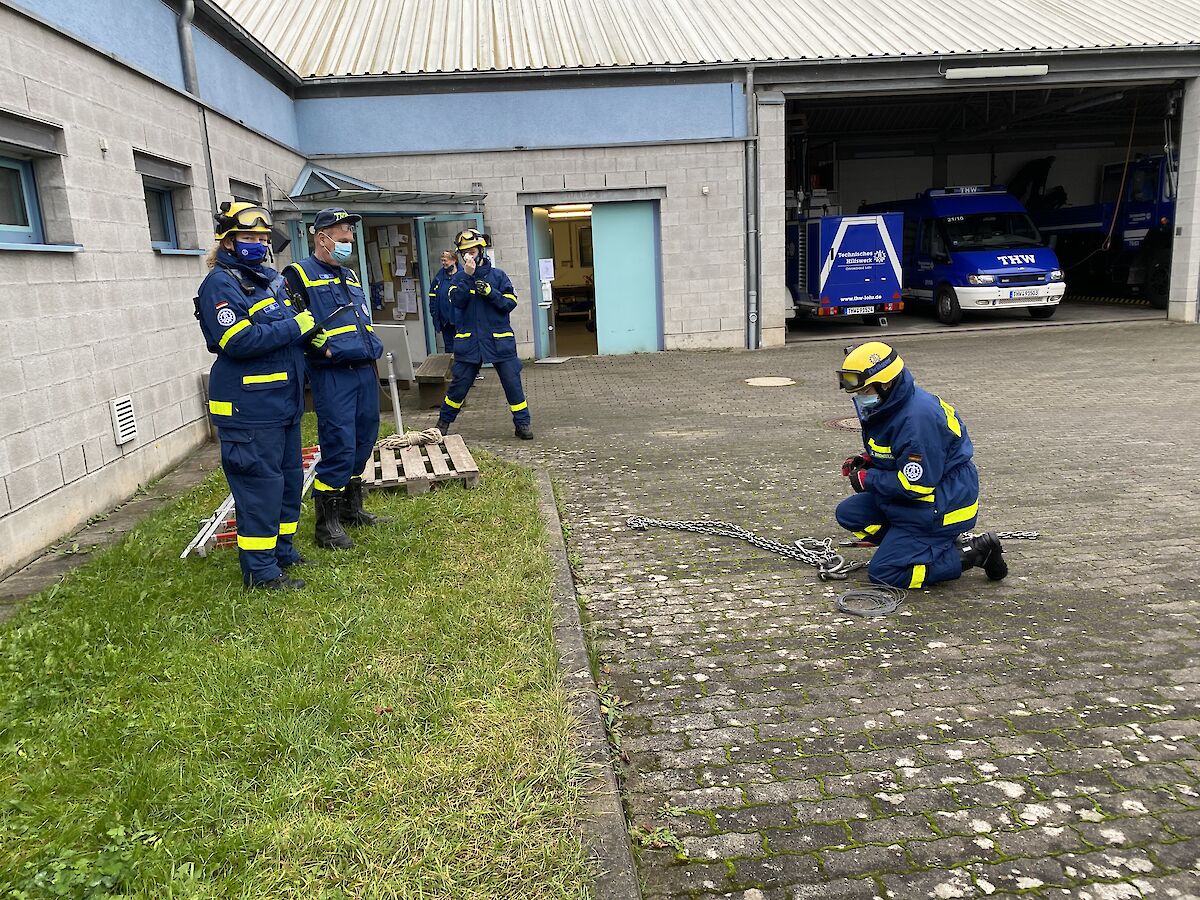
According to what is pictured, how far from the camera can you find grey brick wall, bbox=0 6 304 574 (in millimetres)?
5746

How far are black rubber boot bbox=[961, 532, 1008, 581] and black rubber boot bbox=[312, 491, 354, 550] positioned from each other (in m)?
3.79

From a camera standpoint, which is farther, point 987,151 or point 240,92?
point 987,151

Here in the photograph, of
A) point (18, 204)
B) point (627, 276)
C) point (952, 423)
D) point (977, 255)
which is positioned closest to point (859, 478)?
point (952, 423)

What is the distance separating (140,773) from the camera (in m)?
2.99

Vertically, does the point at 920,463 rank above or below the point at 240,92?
below

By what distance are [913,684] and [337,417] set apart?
3.76 metres

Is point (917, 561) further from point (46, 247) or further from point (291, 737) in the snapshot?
point (46, 247)

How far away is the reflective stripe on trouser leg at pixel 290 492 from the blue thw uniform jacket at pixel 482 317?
162 inches

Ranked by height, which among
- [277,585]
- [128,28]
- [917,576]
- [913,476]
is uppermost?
[128,28]

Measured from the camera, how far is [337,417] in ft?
18.1

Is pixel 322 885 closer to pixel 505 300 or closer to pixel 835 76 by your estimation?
pixel 505 300

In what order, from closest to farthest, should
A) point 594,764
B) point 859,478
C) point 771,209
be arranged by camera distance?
point 594,764
point 859,478
point 771,209

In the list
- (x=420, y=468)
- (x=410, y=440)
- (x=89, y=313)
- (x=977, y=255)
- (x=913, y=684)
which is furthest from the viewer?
(x=977, y=255)

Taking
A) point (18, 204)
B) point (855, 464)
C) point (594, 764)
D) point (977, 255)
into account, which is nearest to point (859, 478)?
point (855, 464)
